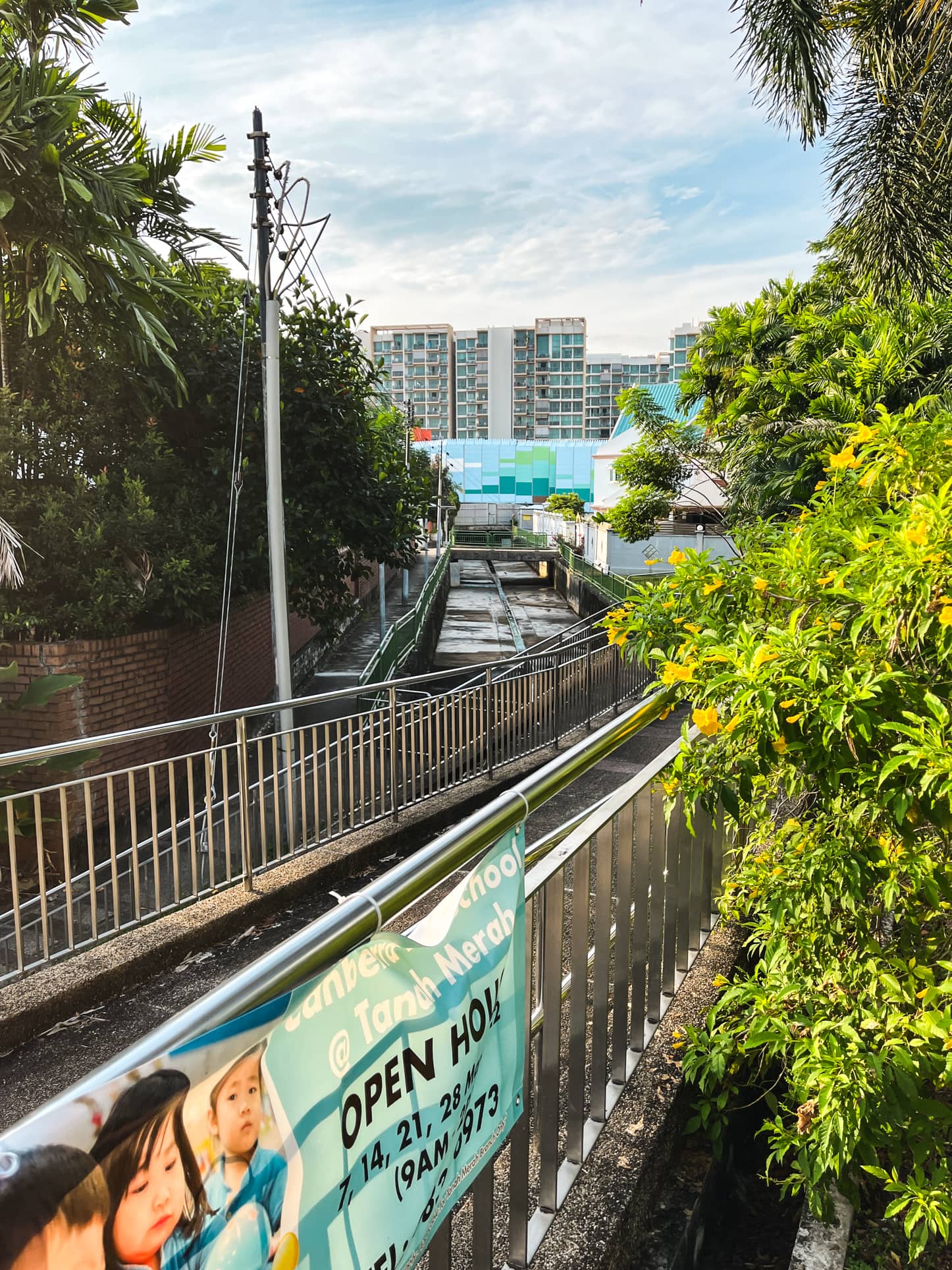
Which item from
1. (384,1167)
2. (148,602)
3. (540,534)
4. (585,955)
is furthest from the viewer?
(540,534)

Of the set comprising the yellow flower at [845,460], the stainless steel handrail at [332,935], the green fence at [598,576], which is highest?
the yellow flower at [845,460]

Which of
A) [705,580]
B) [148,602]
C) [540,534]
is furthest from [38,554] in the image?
[540,534]

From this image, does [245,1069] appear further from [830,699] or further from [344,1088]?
[830,699]

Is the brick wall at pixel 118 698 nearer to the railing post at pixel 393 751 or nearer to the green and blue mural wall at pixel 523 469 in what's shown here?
the railing post at pixel 393 751

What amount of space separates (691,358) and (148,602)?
1173cm

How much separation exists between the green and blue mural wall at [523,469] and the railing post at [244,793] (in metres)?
95.8

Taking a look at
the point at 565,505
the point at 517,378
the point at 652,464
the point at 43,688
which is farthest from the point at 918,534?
the point at 517,378

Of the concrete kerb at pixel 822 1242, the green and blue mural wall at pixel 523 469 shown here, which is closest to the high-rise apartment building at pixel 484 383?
the green and blue mural wall at pixel 523 469

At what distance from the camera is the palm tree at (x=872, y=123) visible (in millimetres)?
12133

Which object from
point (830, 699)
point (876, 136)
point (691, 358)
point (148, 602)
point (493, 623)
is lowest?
point (493, 623)

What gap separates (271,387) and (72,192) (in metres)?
2.71

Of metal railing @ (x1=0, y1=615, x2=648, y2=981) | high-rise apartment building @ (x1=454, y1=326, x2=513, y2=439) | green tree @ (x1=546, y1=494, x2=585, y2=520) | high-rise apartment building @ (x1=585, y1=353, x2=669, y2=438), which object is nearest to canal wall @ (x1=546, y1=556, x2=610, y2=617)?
metal railing @ (x1=0, y1=615, x2=648, y2=981)

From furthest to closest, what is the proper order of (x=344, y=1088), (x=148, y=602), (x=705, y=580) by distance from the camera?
(x=148, y=602), (x=705, y=580), (x=344, y=1088)

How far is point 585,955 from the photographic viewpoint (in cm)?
221
